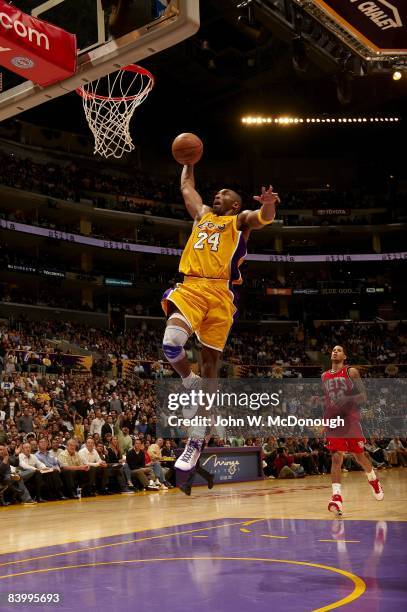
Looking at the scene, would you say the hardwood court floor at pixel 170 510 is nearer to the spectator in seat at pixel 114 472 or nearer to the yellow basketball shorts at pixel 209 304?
the spectator in seat at pixel 114 472

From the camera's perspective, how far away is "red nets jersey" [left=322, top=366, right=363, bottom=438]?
9978 millimetres

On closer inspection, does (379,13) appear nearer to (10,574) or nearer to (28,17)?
(28,17)

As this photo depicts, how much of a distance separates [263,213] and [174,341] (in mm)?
1125

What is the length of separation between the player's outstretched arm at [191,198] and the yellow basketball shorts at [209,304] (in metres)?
0.58

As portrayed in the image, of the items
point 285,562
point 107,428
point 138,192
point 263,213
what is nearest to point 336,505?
point 285,562

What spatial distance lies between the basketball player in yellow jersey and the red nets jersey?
5.15m

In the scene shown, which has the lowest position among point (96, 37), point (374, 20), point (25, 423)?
point (25, 423)

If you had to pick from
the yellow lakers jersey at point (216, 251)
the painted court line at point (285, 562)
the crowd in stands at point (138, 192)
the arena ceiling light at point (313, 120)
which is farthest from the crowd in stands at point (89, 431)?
the arena ceiling light at point (313, 120)

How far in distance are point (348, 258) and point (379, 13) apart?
99.0 ft

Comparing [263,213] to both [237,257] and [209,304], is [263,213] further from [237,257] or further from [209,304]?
[209,304]

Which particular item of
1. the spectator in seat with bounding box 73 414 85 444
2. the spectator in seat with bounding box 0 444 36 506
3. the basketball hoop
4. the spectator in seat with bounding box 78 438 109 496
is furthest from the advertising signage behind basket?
the spectator in seat with bounding box 73 414 85 444

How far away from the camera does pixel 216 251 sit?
16.8 ft

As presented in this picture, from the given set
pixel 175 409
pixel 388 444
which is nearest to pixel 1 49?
pixel 175 409

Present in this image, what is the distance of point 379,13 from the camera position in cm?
828
